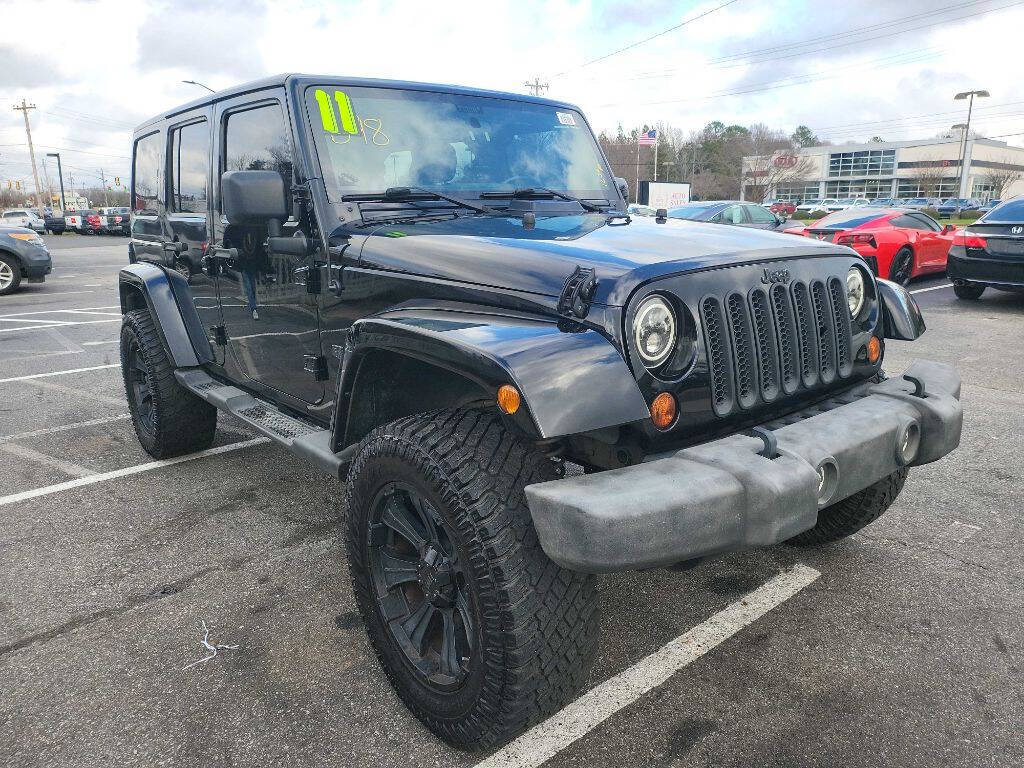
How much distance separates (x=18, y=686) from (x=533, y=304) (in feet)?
7.06

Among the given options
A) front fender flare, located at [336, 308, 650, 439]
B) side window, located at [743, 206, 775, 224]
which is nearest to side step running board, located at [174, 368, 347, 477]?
front fender flare, located at [336, 308, 650, 439]

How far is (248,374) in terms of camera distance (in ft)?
12.4

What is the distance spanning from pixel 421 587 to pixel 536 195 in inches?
70.7

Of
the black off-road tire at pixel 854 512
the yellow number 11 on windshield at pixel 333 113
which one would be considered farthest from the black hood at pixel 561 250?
the black off-road tire at pixel 854 512

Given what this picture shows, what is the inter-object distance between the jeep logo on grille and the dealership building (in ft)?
289

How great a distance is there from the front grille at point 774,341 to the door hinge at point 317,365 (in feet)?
5.33

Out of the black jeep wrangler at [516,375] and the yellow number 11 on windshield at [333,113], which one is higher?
the yellow number 11 on windshield at [333,113]

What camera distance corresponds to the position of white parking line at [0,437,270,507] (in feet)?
13.5

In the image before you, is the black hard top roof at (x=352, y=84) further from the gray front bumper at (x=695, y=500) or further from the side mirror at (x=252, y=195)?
the gray front bumper at (x=695, y=500)

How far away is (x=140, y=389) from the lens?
4754 millimetres

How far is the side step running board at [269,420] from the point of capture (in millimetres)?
2799

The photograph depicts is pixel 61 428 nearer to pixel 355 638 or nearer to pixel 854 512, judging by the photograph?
pixel 355 638

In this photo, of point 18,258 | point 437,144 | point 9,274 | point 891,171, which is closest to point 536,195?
point 437,144

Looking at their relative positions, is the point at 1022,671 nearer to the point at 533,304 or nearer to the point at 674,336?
the point at 674,336
